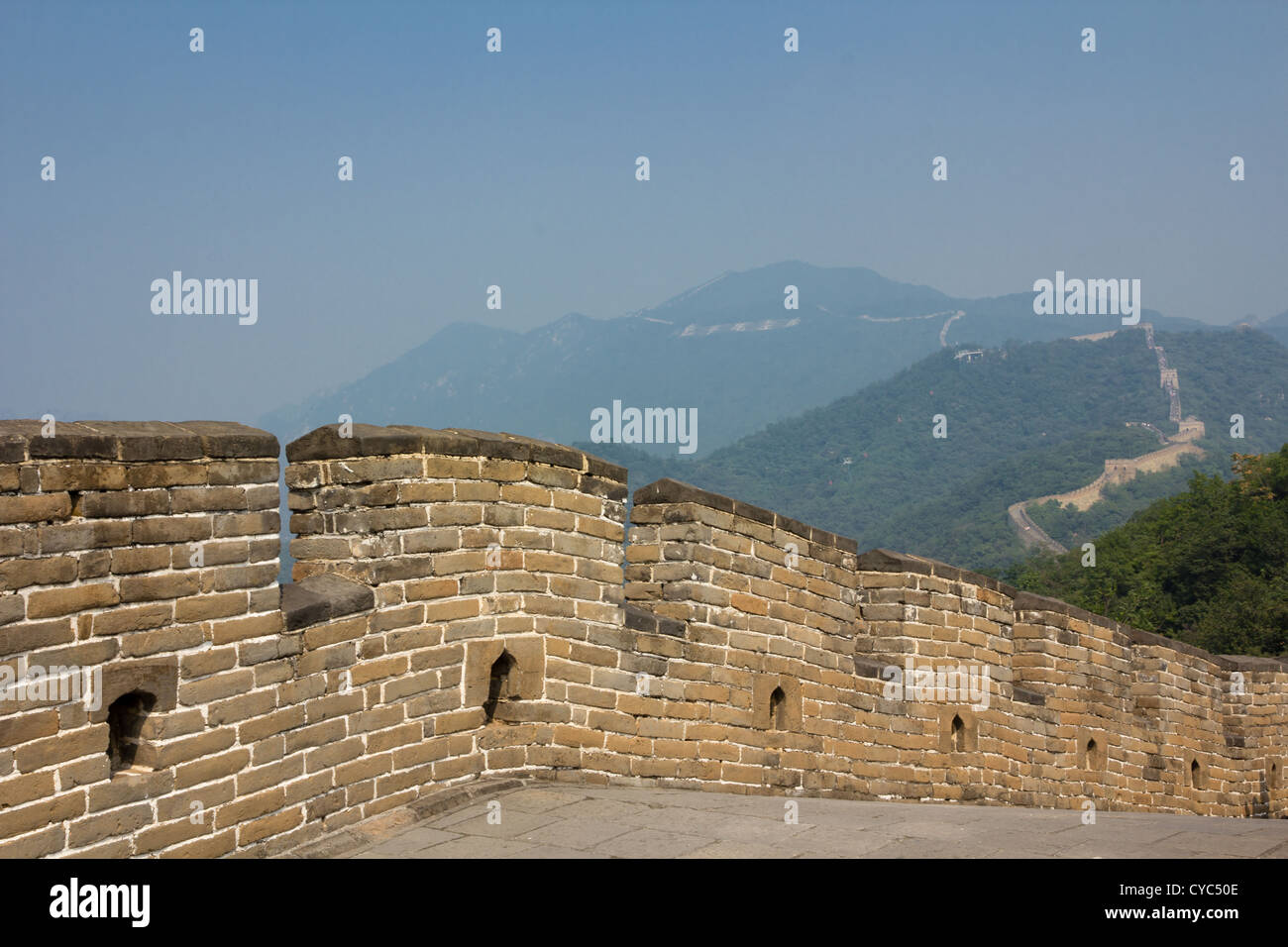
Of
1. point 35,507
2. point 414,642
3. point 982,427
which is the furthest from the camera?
point 982,427

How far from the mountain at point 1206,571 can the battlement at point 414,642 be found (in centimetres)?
2931

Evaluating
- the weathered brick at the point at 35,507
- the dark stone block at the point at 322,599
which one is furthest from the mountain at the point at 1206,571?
the weathered brick at the point at 35,507

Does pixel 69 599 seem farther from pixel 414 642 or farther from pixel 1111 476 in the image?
pixel 1111 476

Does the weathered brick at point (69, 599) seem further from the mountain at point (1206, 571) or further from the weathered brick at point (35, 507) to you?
the mountain at point (1206, 571)

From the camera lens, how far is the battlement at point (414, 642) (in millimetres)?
5273

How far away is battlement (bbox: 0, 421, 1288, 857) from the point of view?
5273 mm

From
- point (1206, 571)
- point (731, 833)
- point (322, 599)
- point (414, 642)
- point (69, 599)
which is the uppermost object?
point (69, 599)

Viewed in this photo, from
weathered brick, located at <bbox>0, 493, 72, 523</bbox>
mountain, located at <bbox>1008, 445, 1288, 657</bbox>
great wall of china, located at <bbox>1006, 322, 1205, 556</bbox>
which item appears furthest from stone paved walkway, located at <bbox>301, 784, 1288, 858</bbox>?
great wall of china, located at <bbox>1006, 322, 1205, 556</bbox>

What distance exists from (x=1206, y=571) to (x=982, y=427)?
13642 cm

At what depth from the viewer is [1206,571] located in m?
46.6

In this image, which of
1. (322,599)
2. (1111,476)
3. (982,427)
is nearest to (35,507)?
(322,599)

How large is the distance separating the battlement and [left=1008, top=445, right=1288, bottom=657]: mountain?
2931 centimetres
